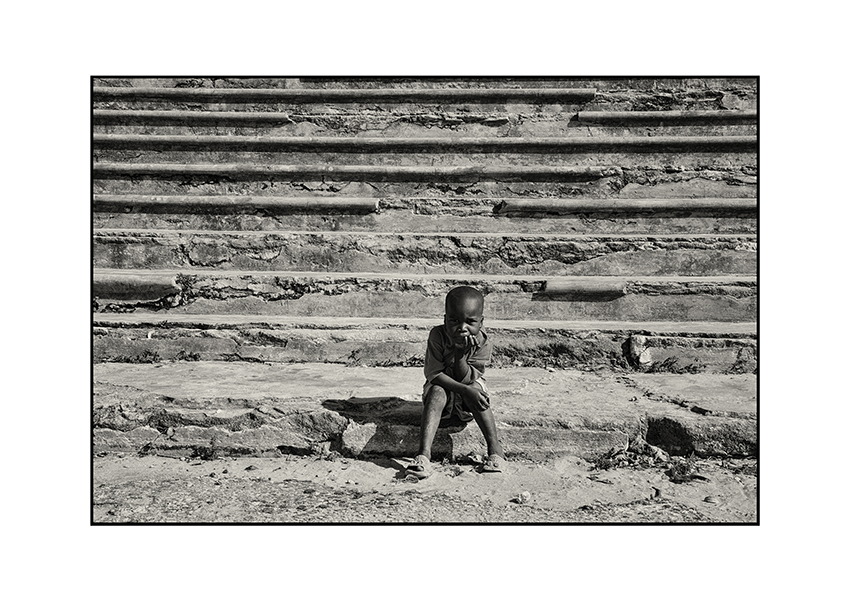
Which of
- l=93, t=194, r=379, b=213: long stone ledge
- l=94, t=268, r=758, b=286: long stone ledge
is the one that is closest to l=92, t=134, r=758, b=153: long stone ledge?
l=93, t=194, r=379, b=213: long stone ledge

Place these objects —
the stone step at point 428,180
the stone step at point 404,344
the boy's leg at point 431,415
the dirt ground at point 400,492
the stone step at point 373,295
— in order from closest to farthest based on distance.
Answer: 1. the dirt ground at point 400,492
2. the boy's leg at point 431,415
3. the stone step at point 404,344
4. the stone step at point 373,295
5. the stone step at point 428,180

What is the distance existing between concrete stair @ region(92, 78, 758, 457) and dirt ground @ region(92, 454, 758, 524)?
1.59ft

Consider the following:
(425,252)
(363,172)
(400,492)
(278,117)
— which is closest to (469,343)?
(400,492)

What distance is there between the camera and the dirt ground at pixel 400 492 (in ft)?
9.77

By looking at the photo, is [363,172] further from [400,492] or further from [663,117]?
[400,492]

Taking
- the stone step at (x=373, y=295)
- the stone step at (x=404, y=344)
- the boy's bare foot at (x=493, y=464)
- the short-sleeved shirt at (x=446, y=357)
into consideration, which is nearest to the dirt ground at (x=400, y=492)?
the boy's bare foot at (x=493, y=464)

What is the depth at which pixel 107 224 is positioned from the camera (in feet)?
19.5

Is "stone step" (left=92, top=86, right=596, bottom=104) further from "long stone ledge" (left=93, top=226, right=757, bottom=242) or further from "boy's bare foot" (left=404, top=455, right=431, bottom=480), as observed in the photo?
"boy's bare foot" (left=404, top=455, right=431, bottom=480)

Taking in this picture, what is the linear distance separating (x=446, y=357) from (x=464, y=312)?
29 centimetres

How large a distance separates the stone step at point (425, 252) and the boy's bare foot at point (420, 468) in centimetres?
241

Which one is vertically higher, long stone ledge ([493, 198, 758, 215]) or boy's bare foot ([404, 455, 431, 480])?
long stone ledge ([493, 198, 758, 215])

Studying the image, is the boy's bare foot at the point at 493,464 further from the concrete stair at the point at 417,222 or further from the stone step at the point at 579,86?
the stone step at the point at 579,86

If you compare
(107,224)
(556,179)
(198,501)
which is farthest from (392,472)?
(107,224)

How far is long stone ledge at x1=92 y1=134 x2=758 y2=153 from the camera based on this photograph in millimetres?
6016
